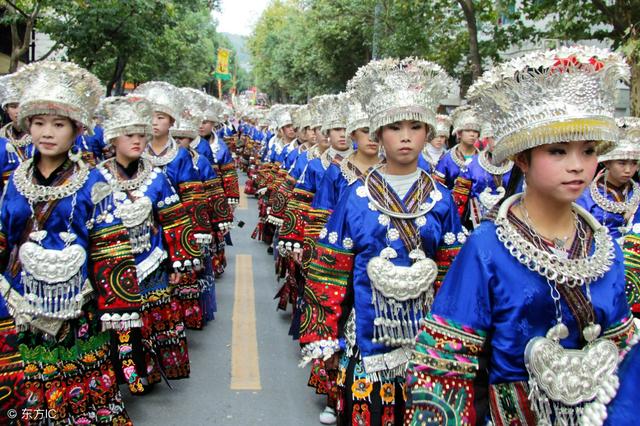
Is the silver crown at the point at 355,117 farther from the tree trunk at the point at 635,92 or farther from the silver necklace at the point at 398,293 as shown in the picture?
the tree trunk at the point at 635,92

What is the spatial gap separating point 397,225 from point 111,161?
121 inches

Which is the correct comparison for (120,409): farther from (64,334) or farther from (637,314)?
(637,314)

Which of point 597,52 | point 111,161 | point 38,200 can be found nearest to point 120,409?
point 38,200

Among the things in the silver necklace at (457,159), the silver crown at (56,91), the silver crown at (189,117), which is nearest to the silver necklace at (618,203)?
the silver necklace at (457,159)

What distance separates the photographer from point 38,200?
4.53 meters

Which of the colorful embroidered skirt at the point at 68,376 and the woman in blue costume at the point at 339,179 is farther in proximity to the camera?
the woman in blue costume at the point at 339,179

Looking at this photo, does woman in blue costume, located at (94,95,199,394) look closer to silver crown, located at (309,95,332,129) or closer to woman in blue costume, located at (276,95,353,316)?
woman in blue costume, located at (276,95,353,316)

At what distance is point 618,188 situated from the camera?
669 cm

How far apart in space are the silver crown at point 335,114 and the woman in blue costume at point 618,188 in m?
2.55

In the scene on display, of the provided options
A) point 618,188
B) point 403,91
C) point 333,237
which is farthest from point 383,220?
point 618,188

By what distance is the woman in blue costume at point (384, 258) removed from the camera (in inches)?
163

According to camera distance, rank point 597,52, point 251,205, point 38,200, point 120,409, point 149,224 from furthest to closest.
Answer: point 251,205
point 149,224
point 120,409
point 38,200
point 597,52

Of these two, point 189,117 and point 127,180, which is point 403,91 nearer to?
point 127,180

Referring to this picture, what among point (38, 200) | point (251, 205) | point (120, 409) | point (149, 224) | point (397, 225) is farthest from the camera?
point (251, 205)
